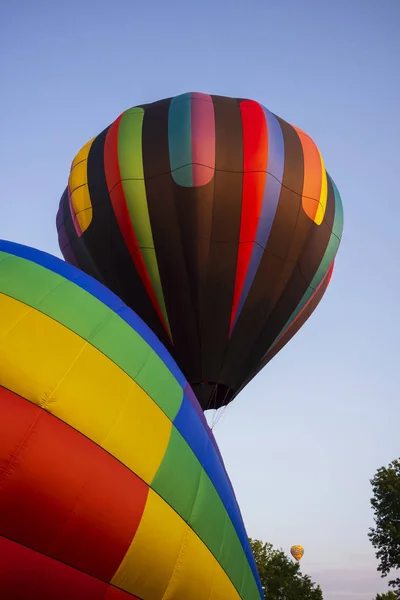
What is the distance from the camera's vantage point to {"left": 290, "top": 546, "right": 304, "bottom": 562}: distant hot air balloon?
27.3 meters

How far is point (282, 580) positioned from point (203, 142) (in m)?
20.5

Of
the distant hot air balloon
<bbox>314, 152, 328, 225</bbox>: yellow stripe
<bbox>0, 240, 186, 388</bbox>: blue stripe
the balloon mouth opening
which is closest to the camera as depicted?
<bbox>0, 240, 186, 388</bbox>: blue stripe

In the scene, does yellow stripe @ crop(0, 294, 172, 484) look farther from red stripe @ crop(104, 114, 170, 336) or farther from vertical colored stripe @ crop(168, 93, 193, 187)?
vertical colored stripe @ crop(168, 93, 193, 187)

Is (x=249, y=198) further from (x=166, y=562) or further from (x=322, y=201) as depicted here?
(x=166, y=562)

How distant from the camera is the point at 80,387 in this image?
4.31 m

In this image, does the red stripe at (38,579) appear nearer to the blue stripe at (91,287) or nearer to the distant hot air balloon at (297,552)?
the blue stripe at (91,287)

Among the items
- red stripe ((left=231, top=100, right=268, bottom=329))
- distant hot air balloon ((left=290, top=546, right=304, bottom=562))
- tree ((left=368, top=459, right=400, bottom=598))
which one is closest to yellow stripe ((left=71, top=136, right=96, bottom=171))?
red stripe ((left=231, top=100, right=268, bottom=329))

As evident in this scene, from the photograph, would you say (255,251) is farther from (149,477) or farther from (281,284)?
(149,477)

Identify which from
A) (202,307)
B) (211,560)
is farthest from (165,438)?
(202,307)

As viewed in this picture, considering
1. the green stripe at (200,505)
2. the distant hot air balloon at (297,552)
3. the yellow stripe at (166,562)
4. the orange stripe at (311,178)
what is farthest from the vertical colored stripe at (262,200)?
the distant hot air balloon at (297,552)

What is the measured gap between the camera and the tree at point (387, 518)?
20125mm

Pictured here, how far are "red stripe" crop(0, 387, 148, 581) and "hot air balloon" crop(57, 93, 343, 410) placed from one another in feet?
19.6

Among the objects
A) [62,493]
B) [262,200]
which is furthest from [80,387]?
[262,200]

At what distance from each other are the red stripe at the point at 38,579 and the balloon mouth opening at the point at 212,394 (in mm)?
6356
